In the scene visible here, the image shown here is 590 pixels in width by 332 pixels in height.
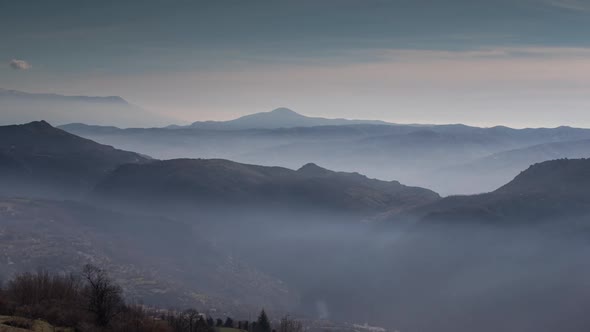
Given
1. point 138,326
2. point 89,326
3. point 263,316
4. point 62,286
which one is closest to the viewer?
point 89,326

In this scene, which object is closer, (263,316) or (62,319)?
(62,319)

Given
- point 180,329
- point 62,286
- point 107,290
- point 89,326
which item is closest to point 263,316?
point 62,286

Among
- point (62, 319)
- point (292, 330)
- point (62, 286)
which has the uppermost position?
point (62, 319)

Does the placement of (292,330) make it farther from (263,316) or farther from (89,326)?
(89,326)

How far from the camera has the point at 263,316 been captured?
14800cm

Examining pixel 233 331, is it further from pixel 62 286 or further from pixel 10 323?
pixel 10 323

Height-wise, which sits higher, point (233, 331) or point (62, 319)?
point (62, 319)

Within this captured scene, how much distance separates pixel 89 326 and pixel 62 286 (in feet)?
227

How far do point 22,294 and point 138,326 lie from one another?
47.4 m

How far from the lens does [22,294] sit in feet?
348

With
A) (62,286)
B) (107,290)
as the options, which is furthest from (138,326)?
(62,286)

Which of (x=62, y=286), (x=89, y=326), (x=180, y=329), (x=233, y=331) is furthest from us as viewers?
(x=233, y=331)

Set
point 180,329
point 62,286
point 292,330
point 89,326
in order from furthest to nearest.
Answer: point 292,330 < point 62,286 < point 180,329 < point 89,326

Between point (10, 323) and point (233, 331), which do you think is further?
point (233, 331)
